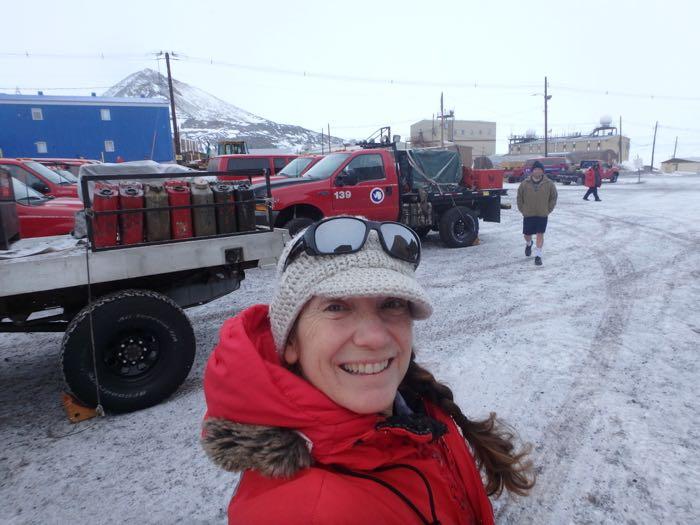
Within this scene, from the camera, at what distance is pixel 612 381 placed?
382 cm

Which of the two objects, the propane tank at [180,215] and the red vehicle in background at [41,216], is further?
the red vehicle in background at [41,216]

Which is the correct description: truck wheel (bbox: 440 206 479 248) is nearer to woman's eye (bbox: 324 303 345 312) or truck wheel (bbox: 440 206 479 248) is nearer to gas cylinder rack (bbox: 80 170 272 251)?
gas cylinder rack (bbox: 80 170 272 251)

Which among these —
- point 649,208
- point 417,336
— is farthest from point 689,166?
point 417,336

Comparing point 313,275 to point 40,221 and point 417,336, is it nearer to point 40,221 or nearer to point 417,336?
point 417,336

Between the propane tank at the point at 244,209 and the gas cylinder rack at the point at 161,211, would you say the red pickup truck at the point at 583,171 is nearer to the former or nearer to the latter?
the propane tank at the point at 244,209

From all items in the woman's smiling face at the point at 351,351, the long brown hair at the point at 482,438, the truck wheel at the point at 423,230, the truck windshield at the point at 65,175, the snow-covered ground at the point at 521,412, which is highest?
the truck windshield at the point at 65,175

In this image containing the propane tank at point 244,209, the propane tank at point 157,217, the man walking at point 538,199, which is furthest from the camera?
the man walking at point 538,199

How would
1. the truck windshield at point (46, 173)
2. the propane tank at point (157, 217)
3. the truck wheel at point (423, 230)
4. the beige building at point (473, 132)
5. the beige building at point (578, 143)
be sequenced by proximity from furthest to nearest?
the beige building at point (473, 132) < the beige building at point (578, 143) < the truck wheel at point (423, 230) < the truck windshield at point (46, 173) < the propane tank at point (157, 217)

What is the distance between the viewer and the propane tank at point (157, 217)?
3699 mm

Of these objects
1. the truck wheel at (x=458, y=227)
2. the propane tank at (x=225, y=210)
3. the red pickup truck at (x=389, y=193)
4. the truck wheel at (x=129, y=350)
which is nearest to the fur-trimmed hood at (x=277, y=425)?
the truck wheel at (x=129, y=350)

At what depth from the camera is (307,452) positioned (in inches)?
45.1

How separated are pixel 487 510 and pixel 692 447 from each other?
7.50 feet

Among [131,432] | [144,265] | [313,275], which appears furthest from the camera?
[144,265]

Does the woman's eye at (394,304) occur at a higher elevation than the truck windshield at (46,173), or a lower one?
lower
